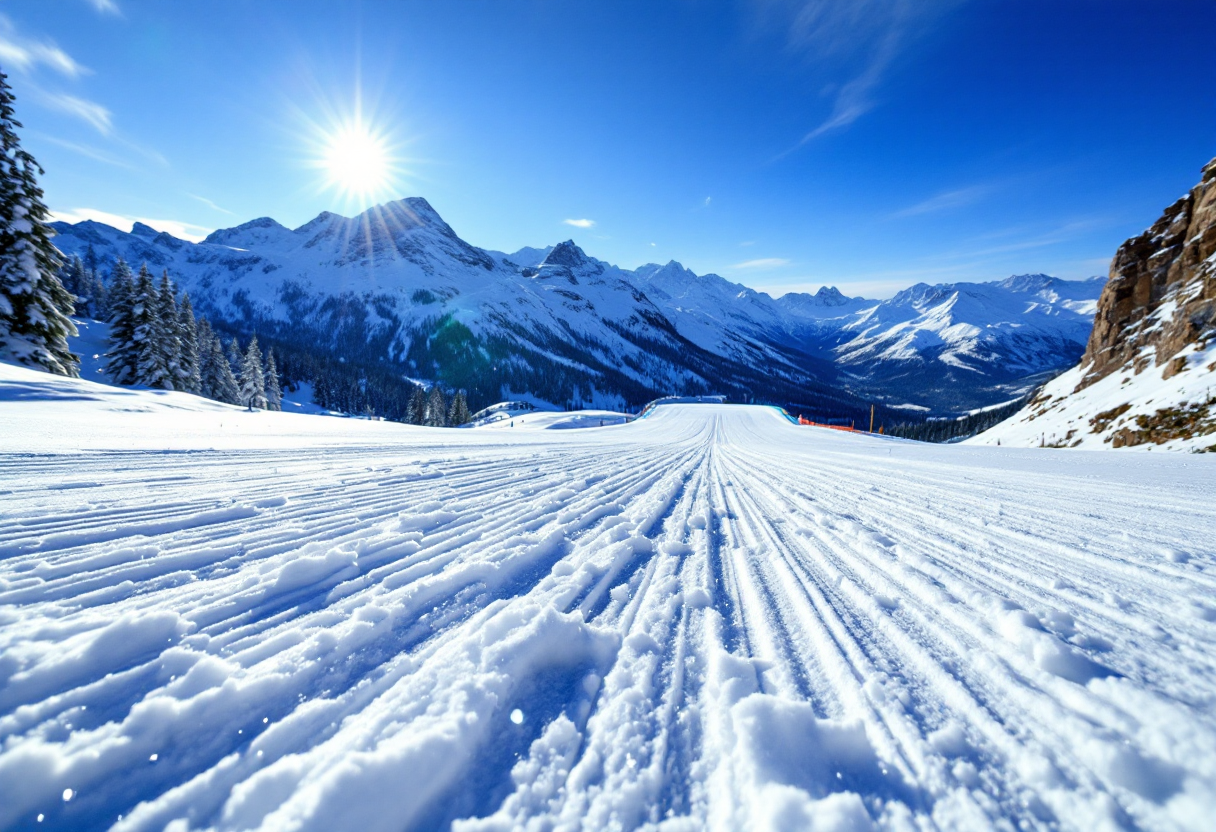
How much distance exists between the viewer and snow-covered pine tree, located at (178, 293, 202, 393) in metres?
26.6

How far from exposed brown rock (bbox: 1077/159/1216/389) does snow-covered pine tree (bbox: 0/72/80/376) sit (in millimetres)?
53540

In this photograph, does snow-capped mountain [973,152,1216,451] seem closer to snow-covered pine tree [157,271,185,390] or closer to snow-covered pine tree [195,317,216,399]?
snow-covered pine tree [157,271,185,390]

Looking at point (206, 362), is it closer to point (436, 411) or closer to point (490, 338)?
point (436, 411)

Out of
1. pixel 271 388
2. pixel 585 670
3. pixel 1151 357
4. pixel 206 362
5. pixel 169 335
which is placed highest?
pixel 1151 357

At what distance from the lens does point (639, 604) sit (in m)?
2.49

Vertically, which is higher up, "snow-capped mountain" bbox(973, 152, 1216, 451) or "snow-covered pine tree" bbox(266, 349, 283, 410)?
"snow-capped mountain" bbox(973, 152, 1216, 451)

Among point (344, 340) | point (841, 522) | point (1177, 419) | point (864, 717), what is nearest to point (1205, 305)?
point (1177, 419)

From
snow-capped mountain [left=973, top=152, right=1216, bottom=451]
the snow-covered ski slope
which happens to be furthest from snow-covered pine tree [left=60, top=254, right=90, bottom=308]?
snow-capped mountain [left=973, top=152, right=1216, bottom=451]

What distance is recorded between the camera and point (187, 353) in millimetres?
28703

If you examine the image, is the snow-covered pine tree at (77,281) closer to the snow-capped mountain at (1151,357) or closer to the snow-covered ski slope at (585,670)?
the snow-covered ski slope at (585,670)

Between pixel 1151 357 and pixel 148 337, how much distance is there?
6008cm

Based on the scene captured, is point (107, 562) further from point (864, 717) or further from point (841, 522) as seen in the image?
point (841, 522)

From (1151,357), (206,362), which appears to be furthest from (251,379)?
(1151,357)

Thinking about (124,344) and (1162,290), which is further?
(1162,290)
